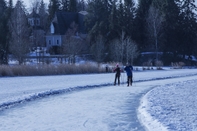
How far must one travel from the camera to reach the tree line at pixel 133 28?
179 ft

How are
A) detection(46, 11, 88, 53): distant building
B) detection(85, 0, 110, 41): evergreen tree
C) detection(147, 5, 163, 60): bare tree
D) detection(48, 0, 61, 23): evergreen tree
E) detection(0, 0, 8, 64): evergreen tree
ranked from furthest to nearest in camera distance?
1. detection(48, 0, 61, 23): evergreen tree
2. detection(46, 11, 88, 53): distant building
3. detection(85, 0, 110, 41): evergreen tree
4. detection(147, 5, 163, 60): bare tree
5. detection(0, 0, 8, 64): evergreen tree

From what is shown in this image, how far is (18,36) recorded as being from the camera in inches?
1982

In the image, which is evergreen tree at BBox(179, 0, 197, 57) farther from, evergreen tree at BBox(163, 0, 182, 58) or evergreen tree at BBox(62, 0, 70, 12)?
evergreen tree at BBox(62, 0, 70, 12)

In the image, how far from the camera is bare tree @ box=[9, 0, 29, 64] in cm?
4703

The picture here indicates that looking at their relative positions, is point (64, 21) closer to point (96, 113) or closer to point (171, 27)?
point (171, 27)

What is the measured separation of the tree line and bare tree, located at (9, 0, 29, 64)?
0.32 metres

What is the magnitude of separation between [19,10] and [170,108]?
40.7 meters

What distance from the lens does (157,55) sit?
60812 mm

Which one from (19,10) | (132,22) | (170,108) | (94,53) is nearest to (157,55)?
(132,22)

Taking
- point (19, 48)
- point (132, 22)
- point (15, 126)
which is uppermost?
point (132, 22)

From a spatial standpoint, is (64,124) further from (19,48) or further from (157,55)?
(157,55)

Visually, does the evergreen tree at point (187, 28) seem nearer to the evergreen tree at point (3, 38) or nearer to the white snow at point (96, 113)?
the evergreen tree at point (3, 38)

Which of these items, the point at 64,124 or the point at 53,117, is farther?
the point at 53,117

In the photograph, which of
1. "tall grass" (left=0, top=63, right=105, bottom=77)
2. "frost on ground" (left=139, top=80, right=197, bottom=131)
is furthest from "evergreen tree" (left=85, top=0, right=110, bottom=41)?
"frost on ground" (left=139, top=80, right=197, bottom=131)
